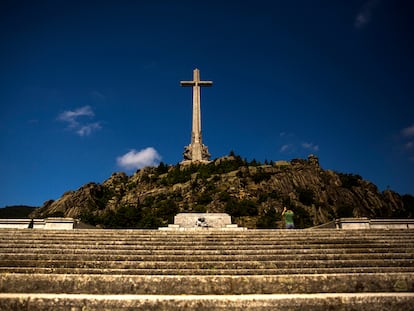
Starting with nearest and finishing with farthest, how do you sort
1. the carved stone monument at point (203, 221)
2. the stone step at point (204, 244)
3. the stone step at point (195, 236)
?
1. the stone step at point (204, 244)
2. the stone step at point (195, 236)
3. the carved stone monument at point (203, 221)

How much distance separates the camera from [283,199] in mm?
36531

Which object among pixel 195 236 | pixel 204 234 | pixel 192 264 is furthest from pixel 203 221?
pixel 192 264

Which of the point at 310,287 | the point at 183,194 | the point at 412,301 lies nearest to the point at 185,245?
the point at 310,287

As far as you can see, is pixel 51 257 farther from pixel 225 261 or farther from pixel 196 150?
pixel 196 150

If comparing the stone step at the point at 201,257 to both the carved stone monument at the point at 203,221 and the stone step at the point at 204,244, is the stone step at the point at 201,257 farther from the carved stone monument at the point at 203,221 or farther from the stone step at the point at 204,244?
the carved stone monument at the point at 203,221

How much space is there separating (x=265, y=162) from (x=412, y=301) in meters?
45.1

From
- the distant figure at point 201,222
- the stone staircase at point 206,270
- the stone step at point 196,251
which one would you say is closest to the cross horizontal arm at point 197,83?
the distant figure at point 201,222

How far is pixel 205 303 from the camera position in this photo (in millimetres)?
3033

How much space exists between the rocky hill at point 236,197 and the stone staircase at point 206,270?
804 inches

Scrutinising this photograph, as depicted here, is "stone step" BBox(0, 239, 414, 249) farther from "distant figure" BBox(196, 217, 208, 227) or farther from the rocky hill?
the rocky hill

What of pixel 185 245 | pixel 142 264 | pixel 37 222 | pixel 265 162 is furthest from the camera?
pixel 265 162

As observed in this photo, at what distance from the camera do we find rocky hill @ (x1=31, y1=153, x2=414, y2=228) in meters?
32.4

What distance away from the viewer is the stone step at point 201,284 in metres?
3.56

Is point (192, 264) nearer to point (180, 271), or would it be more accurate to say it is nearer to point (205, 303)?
point (180, 271)
